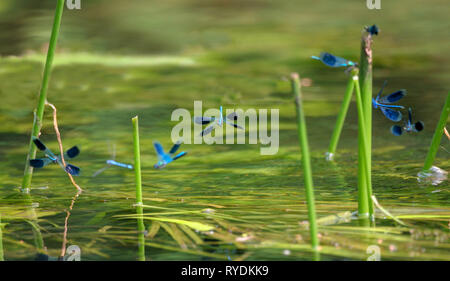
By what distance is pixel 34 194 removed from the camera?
1.29 metres

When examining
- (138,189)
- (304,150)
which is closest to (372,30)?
(304,150)

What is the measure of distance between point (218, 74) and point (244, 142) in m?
0.77

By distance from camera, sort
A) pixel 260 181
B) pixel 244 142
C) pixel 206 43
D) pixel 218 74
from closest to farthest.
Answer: pixel 260 181 < pixel 244 142 < pixel 218 74 < pixel 206 43

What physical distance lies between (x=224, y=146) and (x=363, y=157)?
0.92m

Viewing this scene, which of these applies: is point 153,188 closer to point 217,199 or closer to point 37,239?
point 217,199

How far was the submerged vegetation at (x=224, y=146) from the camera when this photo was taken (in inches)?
36.3

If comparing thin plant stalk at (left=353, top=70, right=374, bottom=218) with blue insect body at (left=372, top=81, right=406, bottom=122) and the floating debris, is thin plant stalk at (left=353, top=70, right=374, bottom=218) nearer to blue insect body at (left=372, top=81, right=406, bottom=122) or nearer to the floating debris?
blue insect body at (left=372, top=81, right=406, bottom=122)

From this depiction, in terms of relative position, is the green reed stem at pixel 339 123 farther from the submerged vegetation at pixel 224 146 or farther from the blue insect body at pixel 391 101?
the blue insect body at pixel 391 101

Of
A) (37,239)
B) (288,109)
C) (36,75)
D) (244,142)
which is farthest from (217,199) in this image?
(36,75)

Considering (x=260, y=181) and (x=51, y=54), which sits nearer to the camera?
(x=51, y=54)

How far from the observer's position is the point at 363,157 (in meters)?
0.91

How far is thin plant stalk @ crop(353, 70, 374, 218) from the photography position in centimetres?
86
